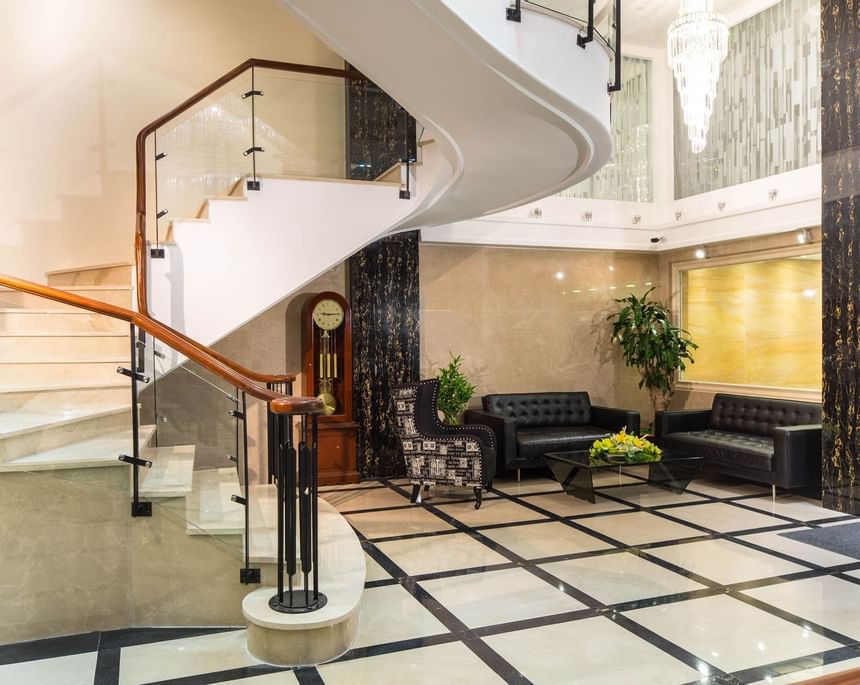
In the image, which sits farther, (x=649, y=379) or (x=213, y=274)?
(x=649, y=379)

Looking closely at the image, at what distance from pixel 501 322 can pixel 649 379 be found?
6.62 ft

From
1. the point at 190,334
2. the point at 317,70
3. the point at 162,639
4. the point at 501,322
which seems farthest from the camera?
the point at 501,322

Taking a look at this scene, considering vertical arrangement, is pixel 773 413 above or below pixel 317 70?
below

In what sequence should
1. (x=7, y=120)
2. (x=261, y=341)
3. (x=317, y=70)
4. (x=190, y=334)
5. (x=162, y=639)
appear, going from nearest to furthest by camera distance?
(x=162, y=639), (x=190, y=334), (x=317, y=70), (x=7, y=120), (x=261, y=341)

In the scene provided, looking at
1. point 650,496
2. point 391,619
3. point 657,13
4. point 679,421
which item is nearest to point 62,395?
point 391,619

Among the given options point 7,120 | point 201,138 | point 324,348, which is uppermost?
point 7,120

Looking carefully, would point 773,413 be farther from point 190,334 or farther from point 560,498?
point 190,334

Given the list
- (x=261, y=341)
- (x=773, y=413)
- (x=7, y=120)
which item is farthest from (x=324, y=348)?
(x=773, y=413)

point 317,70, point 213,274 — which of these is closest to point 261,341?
point 213,274

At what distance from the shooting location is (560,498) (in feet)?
22.8

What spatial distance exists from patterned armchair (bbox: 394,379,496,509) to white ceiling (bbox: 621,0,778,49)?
16.2ft

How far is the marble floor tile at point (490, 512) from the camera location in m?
6.14

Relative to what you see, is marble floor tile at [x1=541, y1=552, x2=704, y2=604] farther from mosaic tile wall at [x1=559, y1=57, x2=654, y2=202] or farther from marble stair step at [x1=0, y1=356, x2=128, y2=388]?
mosaic tile wall at [x1=559, y1=57, x2=654, y2=202]

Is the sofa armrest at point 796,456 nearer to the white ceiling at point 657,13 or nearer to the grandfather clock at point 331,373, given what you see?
the grandfather clock at point 331,373
